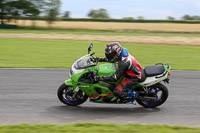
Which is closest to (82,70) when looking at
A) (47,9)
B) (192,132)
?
(192,132)

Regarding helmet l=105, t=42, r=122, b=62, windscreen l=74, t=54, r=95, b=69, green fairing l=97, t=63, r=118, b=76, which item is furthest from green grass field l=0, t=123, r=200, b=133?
helmet l=105, t=42, r=122, b=62

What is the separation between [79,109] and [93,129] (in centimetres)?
166

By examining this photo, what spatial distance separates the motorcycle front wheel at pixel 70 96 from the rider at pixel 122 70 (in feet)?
2.38

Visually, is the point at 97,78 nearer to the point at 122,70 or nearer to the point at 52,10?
the point at 122,70

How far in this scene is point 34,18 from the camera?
53.2 metres

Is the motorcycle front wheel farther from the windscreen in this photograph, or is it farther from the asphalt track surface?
the windscreen

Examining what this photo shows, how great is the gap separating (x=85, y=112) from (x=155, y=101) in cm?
166

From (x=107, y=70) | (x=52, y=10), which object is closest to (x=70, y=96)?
(x=107, y=70)

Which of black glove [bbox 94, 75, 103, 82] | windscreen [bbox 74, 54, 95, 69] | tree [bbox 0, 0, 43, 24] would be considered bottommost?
black glove [bbox 94, 75, 103, 82]

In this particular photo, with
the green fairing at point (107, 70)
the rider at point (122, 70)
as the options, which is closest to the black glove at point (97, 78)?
the rider at point (122, 70)

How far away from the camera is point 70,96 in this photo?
279 inches

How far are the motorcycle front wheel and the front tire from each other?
134 cm

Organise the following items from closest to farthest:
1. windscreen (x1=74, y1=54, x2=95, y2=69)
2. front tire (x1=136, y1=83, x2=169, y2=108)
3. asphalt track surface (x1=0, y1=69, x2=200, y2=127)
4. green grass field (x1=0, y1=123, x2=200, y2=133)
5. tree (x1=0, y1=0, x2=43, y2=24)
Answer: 1. green grass field (x1=0, y1=123, x2=200, y2=133)
2. asphalt track surface (x1=0, y1=69, x2=200, y2=127)
3. windscreen (x1=74, y1=54, x2=95, y2=69)
4. front tire (x1=136, y1=83, x2=169, y2=108)
5. tree (x1=0, y1=0, x2=43, y2=24)

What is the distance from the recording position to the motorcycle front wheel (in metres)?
7.01
